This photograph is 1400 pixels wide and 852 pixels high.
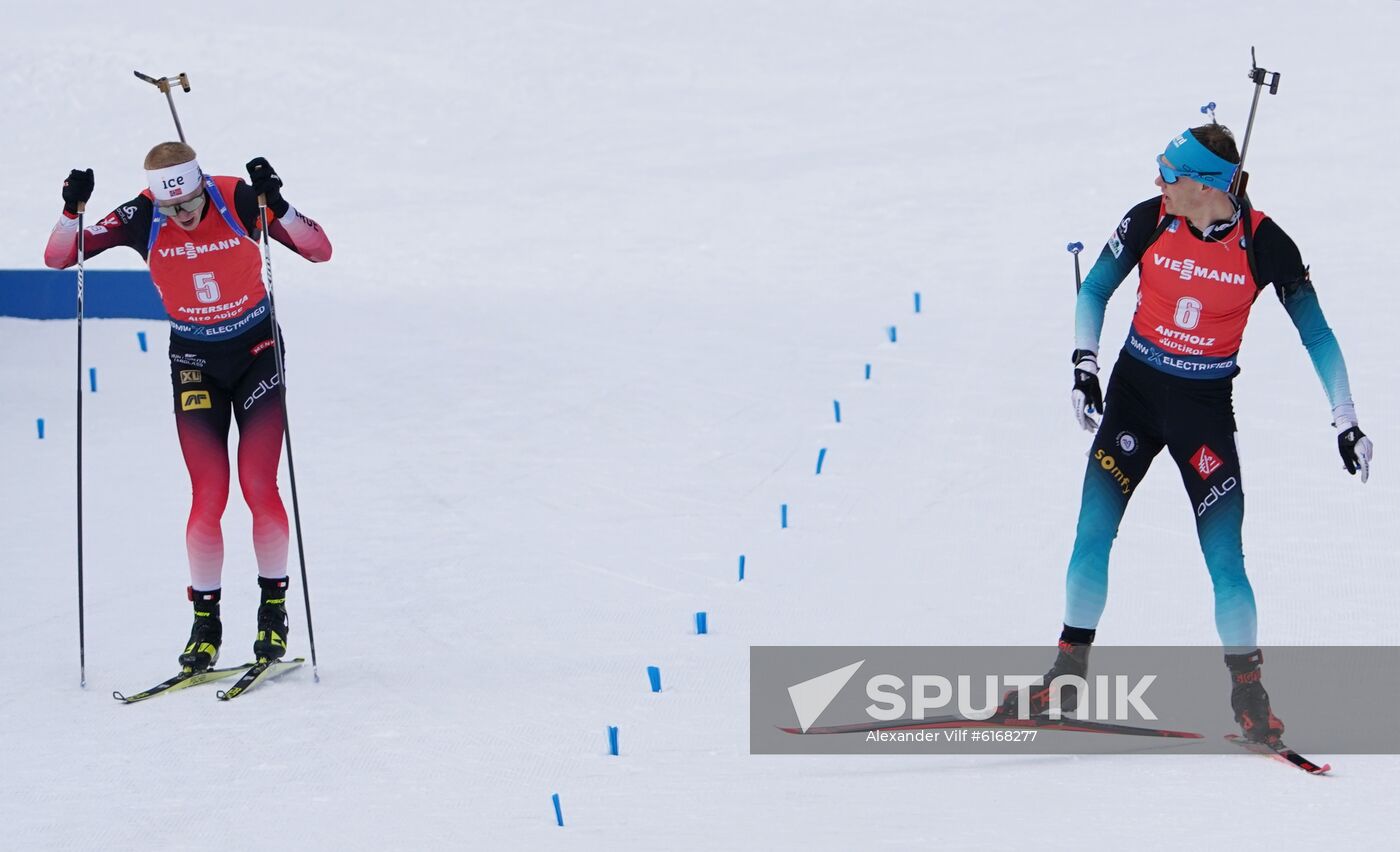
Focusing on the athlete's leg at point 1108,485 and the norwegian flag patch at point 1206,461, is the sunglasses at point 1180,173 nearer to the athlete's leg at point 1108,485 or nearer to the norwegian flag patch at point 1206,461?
the athlete's leg at point 1108,485

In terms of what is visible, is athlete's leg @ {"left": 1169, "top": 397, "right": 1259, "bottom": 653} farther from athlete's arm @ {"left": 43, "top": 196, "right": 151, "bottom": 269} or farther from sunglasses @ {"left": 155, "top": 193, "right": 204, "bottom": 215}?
athlete's arm @ {"left": 43, "top": 196, "right": 151, "bottom": 269}

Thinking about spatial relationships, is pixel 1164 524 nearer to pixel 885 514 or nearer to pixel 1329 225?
pixel 885 514

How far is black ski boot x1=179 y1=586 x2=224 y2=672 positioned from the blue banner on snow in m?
5.48

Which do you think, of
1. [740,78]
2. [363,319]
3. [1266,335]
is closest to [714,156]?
[740,78]

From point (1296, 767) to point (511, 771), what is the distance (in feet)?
7.01

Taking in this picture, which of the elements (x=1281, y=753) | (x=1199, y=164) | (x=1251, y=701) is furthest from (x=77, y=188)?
(x=1281, y=753)

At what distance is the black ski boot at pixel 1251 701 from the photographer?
5090mm

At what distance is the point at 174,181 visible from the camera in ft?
19.4

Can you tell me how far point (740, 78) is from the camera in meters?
18.6

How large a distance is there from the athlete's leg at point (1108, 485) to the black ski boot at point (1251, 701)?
1.37 ft

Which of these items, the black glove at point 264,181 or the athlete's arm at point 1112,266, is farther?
the black glove at point 264,181

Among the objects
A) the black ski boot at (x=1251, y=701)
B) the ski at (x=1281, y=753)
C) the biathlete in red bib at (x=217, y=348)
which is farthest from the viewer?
the biathlete in red bib at (x=217, y=348)

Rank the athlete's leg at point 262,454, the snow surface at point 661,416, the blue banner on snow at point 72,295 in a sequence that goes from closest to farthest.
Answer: the snow surface at point 661,416 → the athlete's leg at point 262,454 → the blue banner on snow at point 72,295

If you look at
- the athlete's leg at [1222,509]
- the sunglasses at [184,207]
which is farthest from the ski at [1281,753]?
the sunglasses at [184,207]
